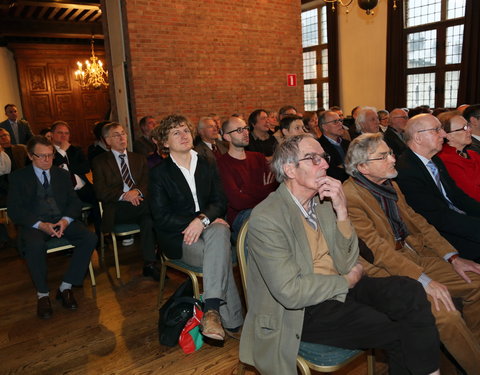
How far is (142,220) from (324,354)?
235 cm

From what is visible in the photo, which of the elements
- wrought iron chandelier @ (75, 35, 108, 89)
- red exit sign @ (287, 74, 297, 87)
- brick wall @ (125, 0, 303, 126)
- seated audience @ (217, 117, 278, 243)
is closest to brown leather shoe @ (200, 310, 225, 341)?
seated audience @ (217, 117, 278, 243)

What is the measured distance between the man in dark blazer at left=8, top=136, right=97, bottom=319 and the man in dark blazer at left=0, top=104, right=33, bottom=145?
4.55 metres

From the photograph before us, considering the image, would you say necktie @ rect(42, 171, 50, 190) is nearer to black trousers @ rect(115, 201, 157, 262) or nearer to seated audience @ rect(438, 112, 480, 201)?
black trousers @ rect(115, 201, 157, 262)

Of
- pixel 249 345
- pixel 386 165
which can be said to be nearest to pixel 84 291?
pixel 249 345

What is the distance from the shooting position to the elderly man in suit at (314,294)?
1.67 metres

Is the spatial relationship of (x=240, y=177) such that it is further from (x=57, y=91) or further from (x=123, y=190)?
(x=57, y=91)

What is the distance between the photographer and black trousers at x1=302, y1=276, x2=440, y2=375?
67.2 inches

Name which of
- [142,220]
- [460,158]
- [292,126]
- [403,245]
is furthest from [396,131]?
[142,220]

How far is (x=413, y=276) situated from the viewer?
202 cm

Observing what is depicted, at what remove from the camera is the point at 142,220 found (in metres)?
3.66

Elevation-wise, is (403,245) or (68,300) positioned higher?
(403,245)

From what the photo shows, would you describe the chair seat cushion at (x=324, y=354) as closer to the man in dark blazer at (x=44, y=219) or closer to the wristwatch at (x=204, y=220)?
the wristwatch at (x=204, y=220)

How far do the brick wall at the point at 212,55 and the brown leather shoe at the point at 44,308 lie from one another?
4074 millimetres

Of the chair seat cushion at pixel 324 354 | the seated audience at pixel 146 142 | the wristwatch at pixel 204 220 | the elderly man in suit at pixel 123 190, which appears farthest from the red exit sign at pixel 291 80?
the chair seat cushion at pixel 324 354
